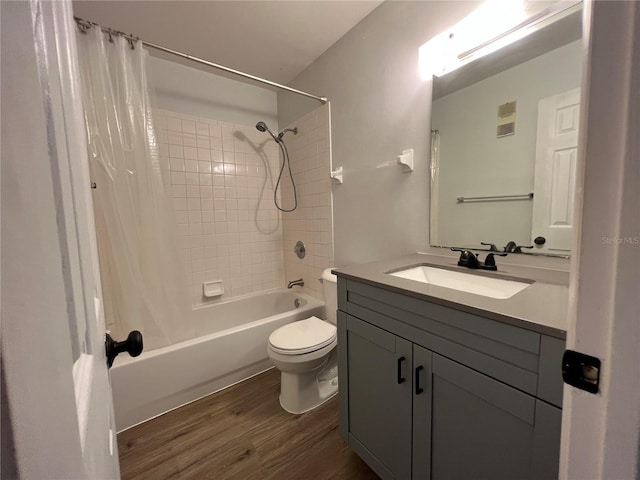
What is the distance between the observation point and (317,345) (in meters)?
1.44

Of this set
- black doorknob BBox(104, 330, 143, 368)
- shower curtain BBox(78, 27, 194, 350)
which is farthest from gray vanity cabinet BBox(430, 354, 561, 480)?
shower curtain BBox(78, 27, 194, 350)

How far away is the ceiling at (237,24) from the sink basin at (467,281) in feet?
4.91

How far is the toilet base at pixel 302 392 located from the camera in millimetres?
1487

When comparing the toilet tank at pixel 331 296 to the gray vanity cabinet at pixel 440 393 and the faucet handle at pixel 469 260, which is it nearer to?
the gray vanity cabinet at pixel 440 393

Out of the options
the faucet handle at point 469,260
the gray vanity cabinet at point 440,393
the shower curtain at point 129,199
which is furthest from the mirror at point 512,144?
the shower curtain at point 129,199

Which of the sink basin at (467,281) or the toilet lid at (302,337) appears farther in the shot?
the toilet lid at (302,337)

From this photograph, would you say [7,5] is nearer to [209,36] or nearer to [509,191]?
[509,191]

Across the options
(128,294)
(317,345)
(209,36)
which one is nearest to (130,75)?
(209,36)

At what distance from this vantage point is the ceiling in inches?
56.9

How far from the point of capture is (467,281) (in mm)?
1088

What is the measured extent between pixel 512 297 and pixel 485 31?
111 cm

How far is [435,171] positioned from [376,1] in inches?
39.8

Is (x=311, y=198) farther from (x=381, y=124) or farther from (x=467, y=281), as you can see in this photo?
(x=467, y=281)

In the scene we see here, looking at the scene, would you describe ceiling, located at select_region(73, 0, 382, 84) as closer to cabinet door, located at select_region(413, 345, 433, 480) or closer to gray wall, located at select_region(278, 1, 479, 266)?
gray wall, located at select_region(278, 1, 479, 266)
